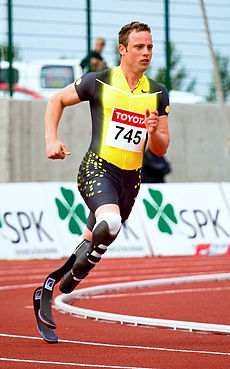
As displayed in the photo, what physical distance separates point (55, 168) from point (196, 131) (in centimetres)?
343

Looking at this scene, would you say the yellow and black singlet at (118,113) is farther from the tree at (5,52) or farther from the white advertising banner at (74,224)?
the tree at (5,52)

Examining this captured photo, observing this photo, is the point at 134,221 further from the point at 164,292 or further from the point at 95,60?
the point at 164,292

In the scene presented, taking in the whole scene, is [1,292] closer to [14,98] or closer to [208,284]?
[208,284]

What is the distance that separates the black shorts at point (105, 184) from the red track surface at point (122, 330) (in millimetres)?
1000

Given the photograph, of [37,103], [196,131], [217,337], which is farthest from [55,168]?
[217,337]

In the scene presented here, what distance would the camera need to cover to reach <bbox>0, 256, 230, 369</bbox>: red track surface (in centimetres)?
654

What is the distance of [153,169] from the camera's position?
19.7 meters

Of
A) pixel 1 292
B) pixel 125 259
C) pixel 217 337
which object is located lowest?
pixel 125 259

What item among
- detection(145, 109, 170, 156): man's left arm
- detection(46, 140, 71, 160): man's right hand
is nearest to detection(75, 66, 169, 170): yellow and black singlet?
detection(145, 109, 170, 156): man's left arm

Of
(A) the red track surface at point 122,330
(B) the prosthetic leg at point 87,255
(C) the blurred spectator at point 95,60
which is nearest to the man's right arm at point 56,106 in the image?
(B) the prosthetic leg at point 87,255

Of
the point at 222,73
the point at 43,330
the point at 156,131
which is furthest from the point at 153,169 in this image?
the point at 156,131

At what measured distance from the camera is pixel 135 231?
17484 mm

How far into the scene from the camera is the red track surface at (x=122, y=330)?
6.54 m

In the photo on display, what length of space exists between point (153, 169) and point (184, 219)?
216cm
